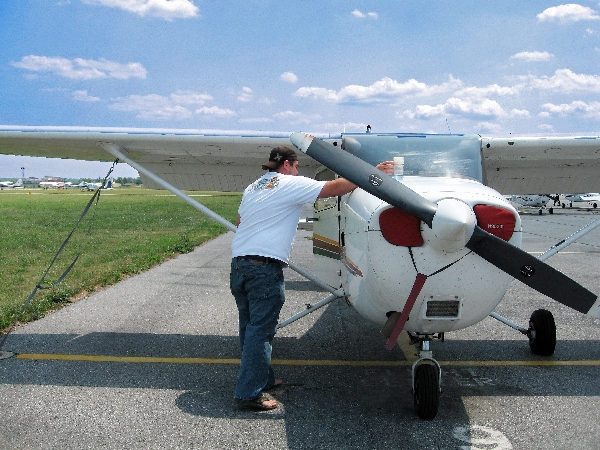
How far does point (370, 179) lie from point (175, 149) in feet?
10.3

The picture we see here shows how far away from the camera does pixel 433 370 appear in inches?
149

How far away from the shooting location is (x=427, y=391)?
147 inches

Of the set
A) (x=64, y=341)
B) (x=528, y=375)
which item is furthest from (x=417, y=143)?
(x=64, y=341)

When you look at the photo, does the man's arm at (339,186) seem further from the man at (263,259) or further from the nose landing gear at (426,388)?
the nose landing gear at (426,388)

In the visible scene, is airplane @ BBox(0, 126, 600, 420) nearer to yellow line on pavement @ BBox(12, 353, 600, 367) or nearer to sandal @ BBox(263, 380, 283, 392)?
Result: yellow line on pavement @ BBox(12, 353, 600, 367)

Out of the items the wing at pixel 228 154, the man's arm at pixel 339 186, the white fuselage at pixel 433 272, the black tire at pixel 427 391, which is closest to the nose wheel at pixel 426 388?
the black tire at pixel 427 391

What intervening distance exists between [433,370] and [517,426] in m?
0.68

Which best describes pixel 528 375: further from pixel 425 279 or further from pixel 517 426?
pixel 425 279

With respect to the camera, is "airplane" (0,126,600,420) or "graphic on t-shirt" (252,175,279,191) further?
"graphic on t-shirt" (252,175,279,191)

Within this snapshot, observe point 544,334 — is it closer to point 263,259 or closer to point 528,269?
point 528,269

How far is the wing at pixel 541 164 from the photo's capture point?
17.4 ft

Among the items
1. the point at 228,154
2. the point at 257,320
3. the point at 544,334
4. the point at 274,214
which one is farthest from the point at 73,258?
the point at 544,334

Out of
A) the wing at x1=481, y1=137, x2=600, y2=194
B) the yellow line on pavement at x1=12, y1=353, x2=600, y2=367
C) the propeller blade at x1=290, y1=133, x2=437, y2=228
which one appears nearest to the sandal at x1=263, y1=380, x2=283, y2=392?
the yellow line on pavement at x1=12, y1=353, x2=600, y2=367

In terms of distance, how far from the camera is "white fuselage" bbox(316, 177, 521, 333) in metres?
3.32
